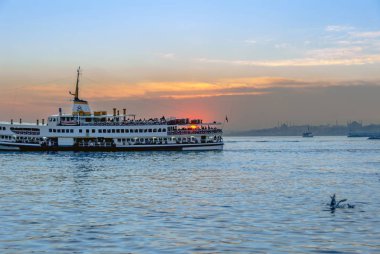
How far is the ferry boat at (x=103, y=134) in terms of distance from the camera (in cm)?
10550

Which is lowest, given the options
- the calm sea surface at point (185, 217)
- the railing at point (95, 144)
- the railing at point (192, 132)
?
the calm sea surface at point (185, 217)

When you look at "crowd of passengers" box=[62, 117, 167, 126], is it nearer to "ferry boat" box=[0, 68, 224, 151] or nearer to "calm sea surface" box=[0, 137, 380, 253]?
"ferry boat" box=[0, 68, 224, 151]

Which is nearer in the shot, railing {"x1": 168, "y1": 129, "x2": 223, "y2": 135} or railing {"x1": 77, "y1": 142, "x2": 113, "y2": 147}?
railing {"x1": 77, "y1": 142, "x2": 113, "y2": 147}

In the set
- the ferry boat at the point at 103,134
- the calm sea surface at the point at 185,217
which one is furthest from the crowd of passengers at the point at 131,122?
the calm sea surface at the point at 185,217

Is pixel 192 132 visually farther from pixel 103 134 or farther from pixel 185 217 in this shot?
pixel 185 217

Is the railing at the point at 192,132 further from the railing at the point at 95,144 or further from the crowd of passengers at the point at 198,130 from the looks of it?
the railing at the point at 95,144

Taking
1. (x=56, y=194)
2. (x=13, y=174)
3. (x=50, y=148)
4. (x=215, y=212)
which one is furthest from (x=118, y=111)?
(x=215, y=212)

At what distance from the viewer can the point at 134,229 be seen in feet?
77.5

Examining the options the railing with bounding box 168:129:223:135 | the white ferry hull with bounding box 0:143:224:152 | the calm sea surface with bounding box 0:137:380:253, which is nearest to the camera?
the calm sea surface with bounding box 0:137:380:253

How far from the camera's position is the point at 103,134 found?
106312mm

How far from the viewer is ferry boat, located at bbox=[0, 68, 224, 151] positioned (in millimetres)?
105500

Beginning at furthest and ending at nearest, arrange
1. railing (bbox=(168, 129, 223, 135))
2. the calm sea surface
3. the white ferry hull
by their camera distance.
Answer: railing (bbox=(168, 129, 223, 135)) < the white ferry hull < the calm sea surface

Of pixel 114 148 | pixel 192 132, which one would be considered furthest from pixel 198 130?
pixel 114 148

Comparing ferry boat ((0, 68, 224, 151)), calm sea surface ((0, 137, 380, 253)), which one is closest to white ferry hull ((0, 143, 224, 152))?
ferry boat ((0, 68, 224, 151))
